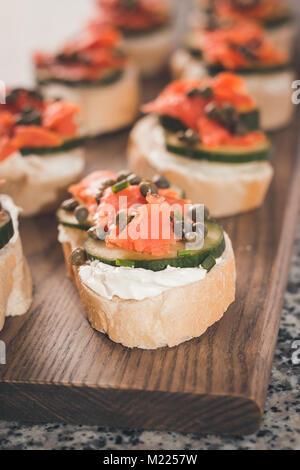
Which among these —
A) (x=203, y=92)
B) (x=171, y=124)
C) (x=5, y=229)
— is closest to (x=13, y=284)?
(x=5, y=229)

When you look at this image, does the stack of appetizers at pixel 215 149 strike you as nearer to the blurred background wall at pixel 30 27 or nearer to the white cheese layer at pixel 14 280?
the white cheese layer at pixel 14 280

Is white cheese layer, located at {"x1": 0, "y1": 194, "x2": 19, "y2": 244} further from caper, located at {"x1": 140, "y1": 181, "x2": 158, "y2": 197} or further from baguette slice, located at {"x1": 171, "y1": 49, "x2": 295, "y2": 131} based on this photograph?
baguette slice, located at {"x1": 171, "y1": 49, "x2": 295, "y2": 131}

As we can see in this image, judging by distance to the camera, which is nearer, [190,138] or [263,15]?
[190,138]

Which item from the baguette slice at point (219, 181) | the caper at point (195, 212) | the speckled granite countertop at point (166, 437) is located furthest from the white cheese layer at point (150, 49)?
the speckled granite countertop at point (166, 437)

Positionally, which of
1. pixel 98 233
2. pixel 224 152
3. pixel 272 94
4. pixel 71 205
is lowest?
pixel 272 94

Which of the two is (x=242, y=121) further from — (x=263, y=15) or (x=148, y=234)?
(x=263, y=15)
